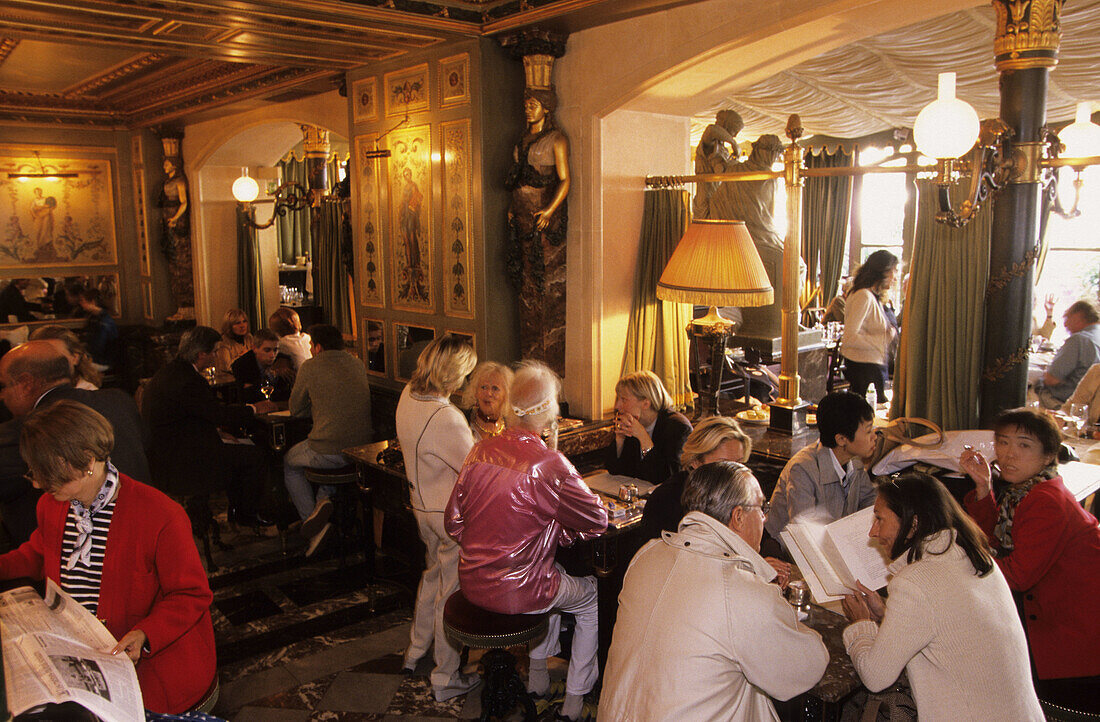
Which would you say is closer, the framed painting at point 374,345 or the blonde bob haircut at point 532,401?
the blonde bob haircut at point 532,401

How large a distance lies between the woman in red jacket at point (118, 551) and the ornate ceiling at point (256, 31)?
10.4 ft

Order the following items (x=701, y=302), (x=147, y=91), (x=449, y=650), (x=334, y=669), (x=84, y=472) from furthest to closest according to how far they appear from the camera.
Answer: (x=147, y=91) < (x=701, y=302) < (x=334, y=669) < (x=449, y=650) < (x=84, y=472)

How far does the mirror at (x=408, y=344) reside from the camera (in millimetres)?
6289

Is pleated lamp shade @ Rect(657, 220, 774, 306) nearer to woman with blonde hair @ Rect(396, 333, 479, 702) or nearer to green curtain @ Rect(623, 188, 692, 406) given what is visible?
green curtain @ Rect(623, 188, 692, 406)

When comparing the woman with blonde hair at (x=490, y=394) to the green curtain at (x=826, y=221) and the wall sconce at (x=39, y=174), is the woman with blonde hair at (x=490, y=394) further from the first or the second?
the wall sconce at (x=39, y=174)

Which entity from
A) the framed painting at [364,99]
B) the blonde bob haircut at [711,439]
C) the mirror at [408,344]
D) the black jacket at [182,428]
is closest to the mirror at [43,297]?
the framed painting at [364,99]

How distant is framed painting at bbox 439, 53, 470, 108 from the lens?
5484 millimetres

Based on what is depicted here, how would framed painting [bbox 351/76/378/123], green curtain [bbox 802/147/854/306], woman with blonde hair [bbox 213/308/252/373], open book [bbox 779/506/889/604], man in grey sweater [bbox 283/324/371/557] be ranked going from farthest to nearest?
green curtain [bbox 802/147/854/306]
woman with blonde hair [bbox 213/308/252/373]
framed painting [bbox 351/76/378/123]
man in grey sweater [bbox 283/324/371/557]
open book [bbox 779/506/889/604]

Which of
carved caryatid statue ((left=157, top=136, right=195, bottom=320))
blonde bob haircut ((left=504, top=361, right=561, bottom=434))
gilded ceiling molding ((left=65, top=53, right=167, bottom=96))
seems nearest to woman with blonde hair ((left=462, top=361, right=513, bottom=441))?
blonde bob haircut ((left=504, top=361, right=561, bottom=434))

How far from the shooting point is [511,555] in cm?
313

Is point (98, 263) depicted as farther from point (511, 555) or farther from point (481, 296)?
point (511, 555)

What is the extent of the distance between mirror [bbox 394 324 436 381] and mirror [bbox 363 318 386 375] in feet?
→ 0.73

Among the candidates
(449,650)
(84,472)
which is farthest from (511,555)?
(84,472)

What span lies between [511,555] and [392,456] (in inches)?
66.2
